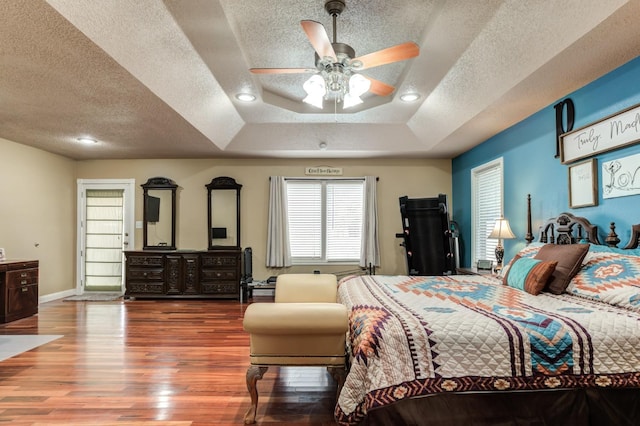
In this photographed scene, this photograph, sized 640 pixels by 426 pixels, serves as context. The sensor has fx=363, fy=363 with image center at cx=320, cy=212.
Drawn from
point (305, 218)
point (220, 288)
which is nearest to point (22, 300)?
point (220, 288)

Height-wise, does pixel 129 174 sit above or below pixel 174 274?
above

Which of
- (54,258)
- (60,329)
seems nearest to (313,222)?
(60,329)

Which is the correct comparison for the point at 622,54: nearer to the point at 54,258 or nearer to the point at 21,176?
the point at 21,176

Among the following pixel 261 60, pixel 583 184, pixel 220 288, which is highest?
pixel 261 60

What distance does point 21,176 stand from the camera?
5434mm

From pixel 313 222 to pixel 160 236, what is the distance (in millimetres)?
2765

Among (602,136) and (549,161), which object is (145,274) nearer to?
(549,161)

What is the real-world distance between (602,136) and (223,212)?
541 cm

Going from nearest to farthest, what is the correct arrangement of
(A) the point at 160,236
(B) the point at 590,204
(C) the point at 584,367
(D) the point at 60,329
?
(C) the point at 584,367 → (B) the point at 590,204 → (D) the point at 60,329 → (A) the point at 160,236

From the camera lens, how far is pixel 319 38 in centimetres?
240

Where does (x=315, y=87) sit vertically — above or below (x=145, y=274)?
above

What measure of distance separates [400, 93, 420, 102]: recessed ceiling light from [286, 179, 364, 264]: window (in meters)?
2.26

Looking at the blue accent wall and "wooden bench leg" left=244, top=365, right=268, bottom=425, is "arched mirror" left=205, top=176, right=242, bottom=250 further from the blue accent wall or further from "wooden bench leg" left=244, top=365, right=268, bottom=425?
"wooden bench leg" left=244, top=365, right=268, bottom=425

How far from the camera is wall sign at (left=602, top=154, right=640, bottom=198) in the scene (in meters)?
2.74
